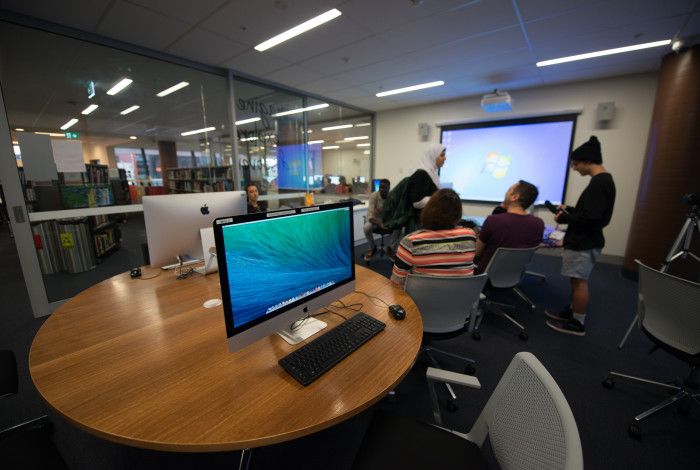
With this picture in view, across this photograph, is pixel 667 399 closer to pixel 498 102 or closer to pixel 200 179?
pixel 498 102

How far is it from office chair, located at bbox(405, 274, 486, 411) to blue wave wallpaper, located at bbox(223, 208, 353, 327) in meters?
0.54

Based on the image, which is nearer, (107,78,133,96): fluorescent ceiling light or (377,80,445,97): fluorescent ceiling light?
(107,78,133,96): fluorescent ceiling light

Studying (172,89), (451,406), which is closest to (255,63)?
(172,89)

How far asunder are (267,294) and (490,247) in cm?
216

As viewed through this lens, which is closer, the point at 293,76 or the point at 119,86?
the point at 119,86

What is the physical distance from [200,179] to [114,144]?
1.25 m

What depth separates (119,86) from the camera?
341cm

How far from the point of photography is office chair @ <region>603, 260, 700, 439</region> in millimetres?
1430

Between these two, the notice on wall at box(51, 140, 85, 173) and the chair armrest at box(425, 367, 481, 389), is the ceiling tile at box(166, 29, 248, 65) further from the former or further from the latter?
the chair armrest at box(425, 367, 481, 389)

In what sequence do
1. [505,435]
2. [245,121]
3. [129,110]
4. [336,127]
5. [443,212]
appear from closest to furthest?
[505,435]
[443,212]
[129,110]
[245,121]
[336,127]

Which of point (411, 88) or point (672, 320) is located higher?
point (411, 88)

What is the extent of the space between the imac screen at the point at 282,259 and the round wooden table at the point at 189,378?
0.20 meters

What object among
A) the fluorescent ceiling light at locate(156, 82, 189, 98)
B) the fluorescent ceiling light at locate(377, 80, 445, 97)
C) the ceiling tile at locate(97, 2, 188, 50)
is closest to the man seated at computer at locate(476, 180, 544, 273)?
the fluorescent ceiling light at locate(377, 80, 445, 97)

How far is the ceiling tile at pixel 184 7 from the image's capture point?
2301 millimetres
